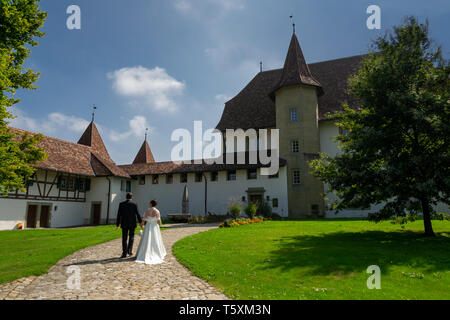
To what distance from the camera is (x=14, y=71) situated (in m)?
12.7

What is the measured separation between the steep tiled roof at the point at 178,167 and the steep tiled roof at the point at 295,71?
24.5 feet

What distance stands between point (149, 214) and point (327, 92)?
27.1 m

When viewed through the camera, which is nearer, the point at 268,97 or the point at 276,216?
the point at 276,216

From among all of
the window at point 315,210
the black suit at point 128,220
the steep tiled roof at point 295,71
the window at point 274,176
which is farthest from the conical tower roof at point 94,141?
the black suit at point 128,220

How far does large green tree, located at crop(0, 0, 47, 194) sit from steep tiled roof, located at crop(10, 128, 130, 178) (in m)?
14.1

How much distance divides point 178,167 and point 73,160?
1058 cm

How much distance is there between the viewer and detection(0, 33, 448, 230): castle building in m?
26.5

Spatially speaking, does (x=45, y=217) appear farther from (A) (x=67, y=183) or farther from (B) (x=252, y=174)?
(B) (x=252, y=174)

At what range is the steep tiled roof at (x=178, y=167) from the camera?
1139 inches

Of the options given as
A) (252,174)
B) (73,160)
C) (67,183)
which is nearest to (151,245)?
(252,174)

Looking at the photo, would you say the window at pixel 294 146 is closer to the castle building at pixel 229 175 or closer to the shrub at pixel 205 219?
the castle building at pixel 229 175

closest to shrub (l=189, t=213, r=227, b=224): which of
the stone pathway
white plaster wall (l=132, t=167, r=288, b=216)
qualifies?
white plaster wall (l=132, t=167, r=288, b=216)

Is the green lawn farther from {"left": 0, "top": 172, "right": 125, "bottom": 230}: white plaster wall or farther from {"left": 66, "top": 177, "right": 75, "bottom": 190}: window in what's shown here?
{"left": 66, "top": 177, "right": 75, "bottom": 190}: window
